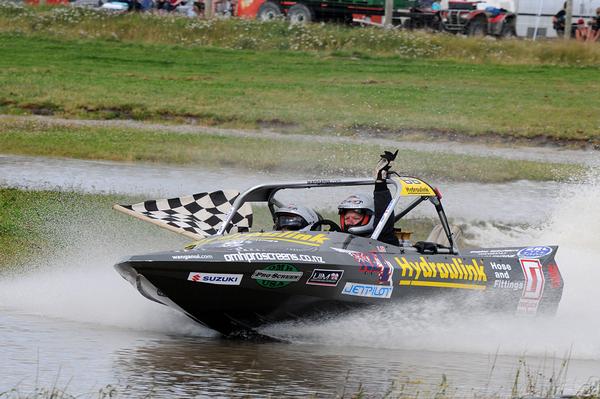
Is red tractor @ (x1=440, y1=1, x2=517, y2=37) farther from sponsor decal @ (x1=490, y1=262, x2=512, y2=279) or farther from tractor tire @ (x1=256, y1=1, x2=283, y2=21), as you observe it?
sponsor decal @ (x1=490, y1=262, x2=512, y2=279)

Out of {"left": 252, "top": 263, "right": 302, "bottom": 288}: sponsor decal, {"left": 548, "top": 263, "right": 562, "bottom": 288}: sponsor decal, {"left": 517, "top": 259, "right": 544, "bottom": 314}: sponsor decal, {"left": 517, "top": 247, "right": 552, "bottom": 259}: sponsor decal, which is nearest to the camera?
{"left": 252, "top": 263, "right": 302, "bottom": 288}: sponsor decal

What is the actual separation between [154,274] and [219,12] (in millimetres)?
29815

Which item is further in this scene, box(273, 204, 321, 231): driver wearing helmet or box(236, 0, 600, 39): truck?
box(236, 0, 600, 39): truck

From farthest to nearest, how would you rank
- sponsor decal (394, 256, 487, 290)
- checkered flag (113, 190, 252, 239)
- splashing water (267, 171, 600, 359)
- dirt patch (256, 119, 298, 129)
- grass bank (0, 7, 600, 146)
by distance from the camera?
grass bank (0, 7, 600, 146) < dirt patch (256, 119, 298, 129) < checkered flag (113, 190, 252, 239) < sponsor decal (394, 256, 487, 290) < splashing water (267, 171, 600, 359)

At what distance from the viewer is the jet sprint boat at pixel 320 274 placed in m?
8.79

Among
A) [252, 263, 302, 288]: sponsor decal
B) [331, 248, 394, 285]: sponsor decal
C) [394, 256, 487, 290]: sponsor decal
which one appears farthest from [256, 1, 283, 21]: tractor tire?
[252, 263, 302, 288]: sponsor decal

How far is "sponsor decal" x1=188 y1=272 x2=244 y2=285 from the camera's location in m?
8.72

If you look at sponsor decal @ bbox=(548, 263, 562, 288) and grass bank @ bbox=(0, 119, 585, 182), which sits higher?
sponsor decal @ bbox=(548, 263, 562, 288)

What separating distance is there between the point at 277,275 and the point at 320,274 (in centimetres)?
34

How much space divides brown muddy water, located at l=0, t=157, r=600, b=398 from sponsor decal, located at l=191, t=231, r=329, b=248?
0.62 meters

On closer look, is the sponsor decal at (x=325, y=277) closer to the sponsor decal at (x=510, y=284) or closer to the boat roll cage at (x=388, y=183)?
the boat roll cage at (x=388, y=183)

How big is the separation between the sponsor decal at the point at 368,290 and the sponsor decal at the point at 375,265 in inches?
1.9

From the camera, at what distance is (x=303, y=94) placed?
83.0 ft

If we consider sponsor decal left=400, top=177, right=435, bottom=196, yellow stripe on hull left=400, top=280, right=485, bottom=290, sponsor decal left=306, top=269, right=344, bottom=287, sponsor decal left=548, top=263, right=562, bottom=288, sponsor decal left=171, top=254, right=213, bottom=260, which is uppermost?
sponsor decal left=400, top=177, right=435, bottom=196
